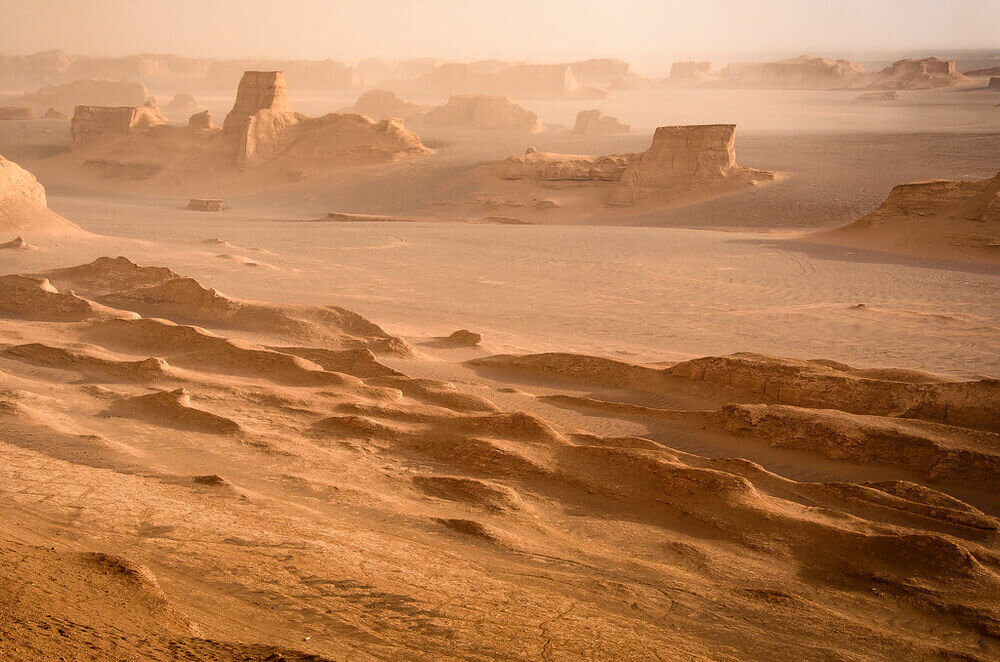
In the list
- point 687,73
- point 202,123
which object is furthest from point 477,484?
point 687,73

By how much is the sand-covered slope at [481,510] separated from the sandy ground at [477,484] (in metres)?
0.02

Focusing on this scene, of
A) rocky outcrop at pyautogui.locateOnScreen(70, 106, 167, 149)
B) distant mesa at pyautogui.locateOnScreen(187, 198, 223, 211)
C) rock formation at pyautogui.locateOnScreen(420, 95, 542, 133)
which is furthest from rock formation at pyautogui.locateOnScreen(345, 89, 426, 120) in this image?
distant mesa at pyautogui.locateOnScreen(187, 198, 223, 211)

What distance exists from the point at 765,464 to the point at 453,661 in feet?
14.2

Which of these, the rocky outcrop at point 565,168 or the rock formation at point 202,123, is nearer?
the rocky outcrop at point 565,168

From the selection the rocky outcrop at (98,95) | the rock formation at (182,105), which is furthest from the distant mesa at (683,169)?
the rocky outcrop at (98,95)

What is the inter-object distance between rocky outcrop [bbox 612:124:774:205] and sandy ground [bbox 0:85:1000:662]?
19.6 metres

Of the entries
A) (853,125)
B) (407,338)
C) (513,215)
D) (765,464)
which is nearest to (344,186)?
(513,215)

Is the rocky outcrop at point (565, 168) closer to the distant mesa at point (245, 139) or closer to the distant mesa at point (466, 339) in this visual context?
the distant mesa at point (245, 139)

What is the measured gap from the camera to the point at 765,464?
698 cm

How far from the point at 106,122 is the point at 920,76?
8203cm

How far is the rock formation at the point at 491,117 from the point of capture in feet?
189

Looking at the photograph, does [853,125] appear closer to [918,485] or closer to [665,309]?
[665,309]

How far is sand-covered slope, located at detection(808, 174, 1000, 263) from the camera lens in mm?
22406

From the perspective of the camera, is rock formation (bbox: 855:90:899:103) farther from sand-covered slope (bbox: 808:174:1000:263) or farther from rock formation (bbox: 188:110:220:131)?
rock formation (bbox: 188:110:220:131)
